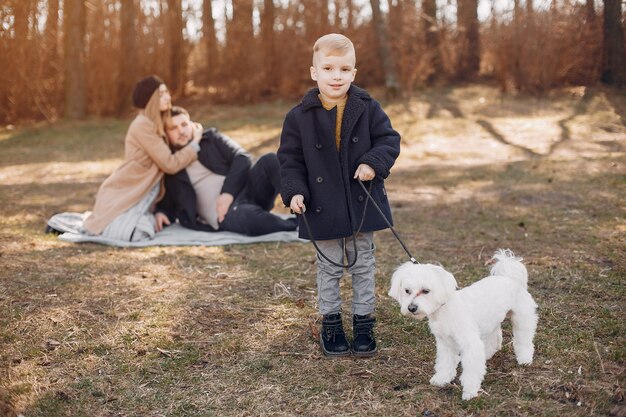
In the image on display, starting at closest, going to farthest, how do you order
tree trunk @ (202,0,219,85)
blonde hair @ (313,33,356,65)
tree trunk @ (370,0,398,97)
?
blonde hair @ (313,33,356,65)
tree trunk @ (370,0,398,97)
tree trunk @ (202,0,219,85)

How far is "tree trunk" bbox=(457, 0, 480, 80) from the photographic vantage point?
16.6 meters

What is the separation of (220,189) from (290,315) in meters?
2.69

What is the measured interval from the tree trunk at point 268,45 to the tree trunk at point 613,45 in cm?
705

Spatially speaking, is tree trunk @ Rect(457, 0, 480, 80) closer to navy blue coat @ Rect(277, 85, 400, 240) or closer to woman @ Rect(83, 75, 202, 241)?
woman @ Rect(83, 75, 202, 241)

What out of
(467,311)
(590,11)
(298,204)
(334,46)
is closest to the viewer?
(467,311)

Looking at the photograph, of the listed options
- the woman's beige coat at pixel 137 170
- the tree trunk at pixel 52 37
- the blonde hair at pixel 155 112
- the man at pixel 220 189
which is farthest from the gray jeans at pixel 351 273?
the tree trunk at pixel 52 37

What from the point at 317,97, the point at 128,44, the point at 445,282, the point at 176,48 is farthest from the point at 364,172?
the point at 176,48

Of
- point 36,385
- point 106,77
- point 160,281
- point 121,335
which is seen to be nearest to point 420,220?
Answer: point 160,281

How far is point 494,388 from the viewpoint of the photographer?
10.3 feet

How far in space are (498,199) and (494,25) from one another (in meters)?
8.67

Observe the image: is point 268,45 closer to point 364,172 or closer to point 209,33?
point 209,33

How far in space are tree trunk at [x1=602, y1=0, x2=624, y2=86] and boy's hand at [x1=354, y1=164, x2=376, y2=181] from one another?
476 inches

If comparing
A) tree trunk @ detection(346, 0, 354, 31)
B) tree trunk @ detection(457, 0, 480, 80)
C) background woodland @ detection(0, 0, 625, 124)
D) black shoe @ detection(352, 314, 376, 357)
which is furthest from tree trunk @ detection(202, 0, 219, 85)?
black shoe @ detection(352, 314, 376, 357)

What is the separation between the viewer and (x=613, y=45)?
13.7 metres
